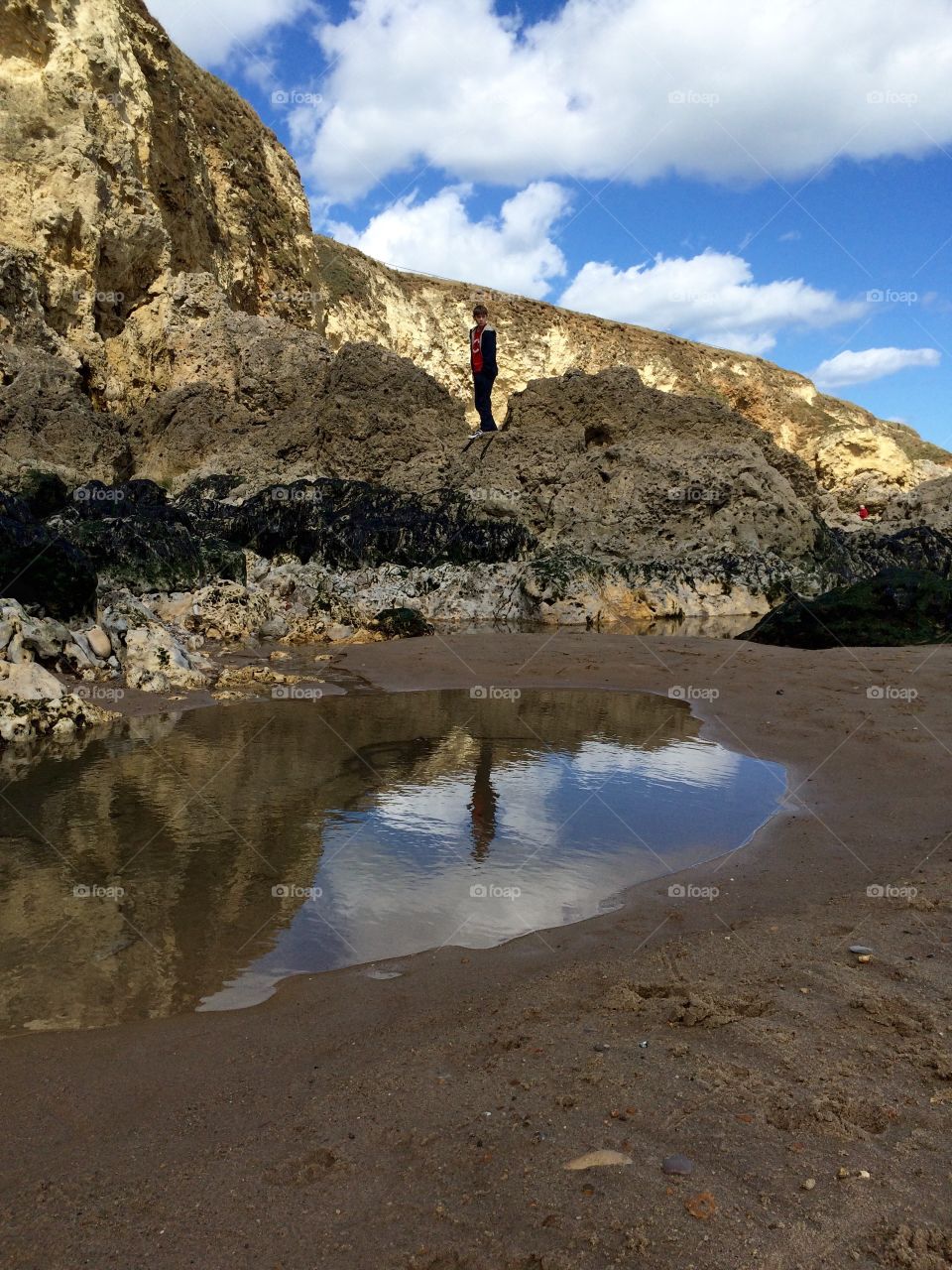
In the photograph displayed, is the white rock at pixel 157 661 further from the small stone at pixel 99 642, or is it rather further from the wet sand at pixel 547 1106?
the wet sand at pixel 547 1106

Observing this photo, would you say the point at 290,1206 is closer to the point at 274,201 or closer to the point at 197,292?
the point at 197,292

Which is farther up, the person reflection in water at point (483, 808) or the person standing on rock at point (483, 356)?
the person standing on rock at point (483, 356)

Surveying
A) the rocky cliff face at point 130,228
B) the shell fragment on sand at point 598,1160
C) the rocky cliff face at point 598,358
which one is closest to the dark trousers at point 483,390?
the rocky cliff face at point 130,228

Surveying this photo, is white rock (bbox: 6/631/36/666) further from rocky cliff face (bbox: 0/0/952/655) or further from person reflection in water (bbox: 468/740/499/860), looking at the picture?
person reflection in water (bbox: 468/740/499/860)

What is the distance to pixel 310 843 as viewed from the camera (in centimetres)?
419

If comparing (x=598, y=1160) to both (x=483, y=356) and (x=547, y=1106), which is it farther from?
(x=483, y=356)

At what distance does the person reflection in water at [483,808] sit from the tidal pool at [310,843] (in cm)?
2

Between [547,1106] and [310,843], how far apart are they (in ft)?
7.83

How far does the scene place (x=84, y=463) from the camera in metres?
20.0

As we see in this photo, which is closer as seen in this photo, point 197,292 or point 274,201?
point 197,292

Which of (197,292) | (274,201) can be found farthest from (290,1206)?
(274,201)

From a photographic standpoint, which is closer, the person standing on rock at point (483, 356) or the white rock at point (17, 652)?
the white rock at point (17, 652)

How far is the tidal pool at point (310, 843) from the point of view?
120 inches

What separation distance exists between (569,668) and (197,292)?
842 inches
